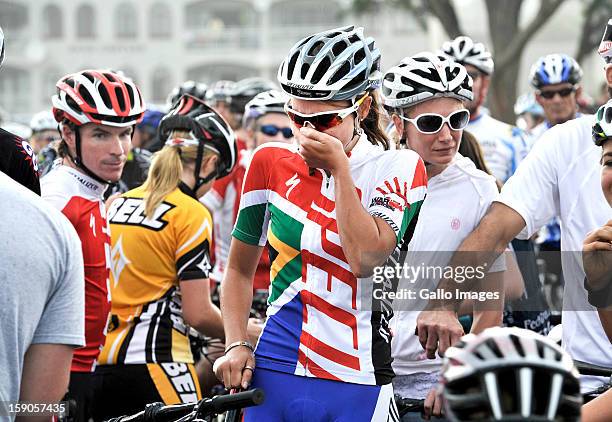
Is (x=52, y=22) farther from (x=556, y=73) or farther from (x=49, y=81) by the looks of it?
(x=556, y=73)

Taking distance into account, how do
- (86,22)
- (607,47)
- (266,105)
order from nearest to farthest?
(607,47) → (266,105) → (86,22)

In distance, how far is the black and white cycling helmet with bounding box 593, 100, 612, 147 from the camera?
3.76 meters

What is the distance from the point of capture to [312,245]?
3.86 meters

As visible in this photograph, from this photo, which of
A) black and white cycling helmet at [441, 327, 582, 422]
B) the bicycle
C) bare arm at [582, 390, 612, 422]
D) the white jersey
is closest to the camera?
black and white cycling helmet at [441, 327, 582, 422]

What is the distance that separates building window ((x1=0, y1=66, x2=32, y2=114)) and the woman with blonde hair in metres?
70.9

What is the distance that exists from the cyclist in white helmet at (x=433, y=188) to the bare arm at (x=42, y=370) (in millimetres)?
2120

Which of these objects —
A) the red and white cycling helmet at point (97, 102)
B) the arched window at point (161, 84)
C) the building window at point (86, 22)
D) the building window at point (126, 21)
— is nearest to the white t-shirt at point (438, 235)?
the red and white cycling helmet at point (97, 102)

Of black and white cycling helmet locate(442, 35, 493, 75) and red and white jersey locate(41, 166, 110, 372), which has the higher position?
black and white cycling helmet locate(442, 35, 493, 75)

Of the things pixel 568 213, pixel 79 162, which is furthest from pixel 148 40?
pixel 568 213

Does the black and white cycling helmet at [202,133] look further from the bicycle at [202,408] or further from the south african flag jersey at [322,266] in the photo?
the bicycle at [202,408]

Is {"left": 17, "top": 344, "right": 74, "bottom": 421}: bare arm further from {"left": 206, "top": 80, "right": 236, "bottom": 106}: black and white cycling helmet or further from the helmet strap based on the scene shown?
{"left": 206, "top": 80, "right": 236, "bottom": 106}: black and white cycling helmet

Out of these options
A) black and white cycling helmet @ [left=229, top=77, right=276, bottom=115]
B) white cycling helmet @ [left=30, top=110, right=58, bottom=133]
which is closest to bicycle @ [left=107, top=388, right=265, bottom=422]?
black and white cycling helmet @ [left=229, top=77, right=276, bottom=115]

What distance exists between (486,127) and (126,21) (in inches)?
2759

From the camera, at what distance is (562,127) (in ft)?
14.9
